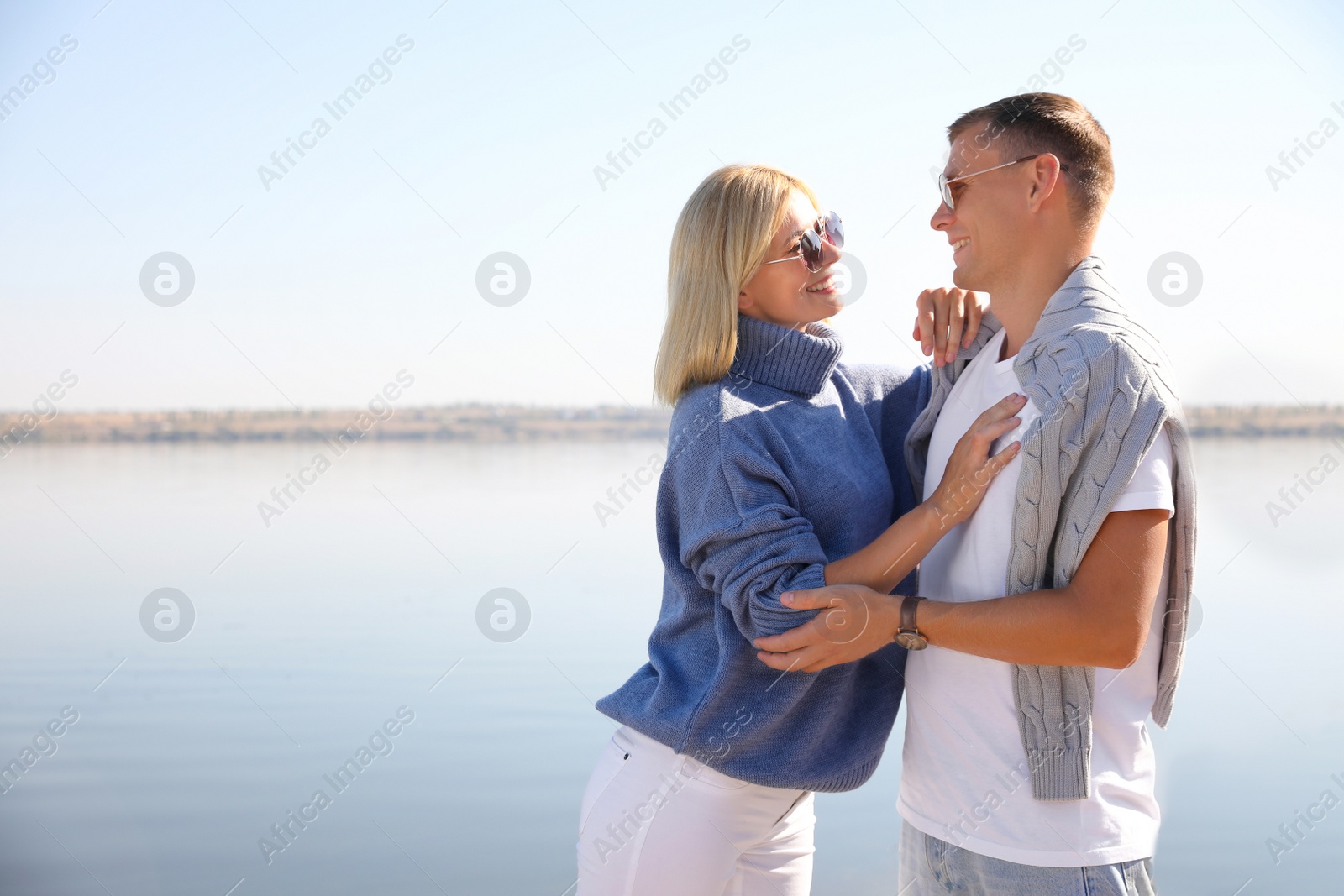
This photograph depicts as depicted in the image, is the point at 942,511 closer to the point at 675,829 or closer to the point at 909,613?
the point at 909,613

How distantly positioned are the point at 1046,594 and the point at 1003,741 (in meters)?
0.28

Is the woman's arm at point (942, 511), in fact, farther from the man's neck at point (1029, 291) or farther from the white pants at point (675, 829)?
the white pants at point (675, 829)

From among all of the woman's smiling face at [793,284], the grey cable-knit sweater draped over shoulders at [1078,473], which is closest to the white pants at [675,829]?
the grey cable-knit sweater draped over shoulders at [1078,473]

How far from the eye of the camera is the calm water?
4453mm

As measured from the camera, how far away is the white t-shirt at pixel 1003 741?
5.36 ft

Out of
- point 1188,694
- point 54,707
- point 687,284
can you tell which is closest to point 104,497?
point 54,707

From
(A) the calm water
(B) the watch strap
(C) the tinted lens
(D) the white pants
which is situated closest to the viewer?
(B) the watch strap

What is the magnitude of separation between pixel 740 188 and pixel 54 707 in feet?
21.5

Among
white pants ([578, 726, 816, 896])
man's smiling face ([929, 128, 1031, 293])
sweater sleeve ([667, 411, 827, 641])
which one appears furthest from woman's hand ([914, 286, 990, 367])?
white pants ([578, 726, 816, 896])

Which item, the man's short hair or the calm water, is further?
the calm water

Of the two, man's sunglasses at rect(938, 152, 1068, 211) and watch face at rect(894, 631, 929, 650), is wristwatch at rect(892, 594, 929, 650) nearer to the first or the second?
watch face at rect(894, 631, 929, 650)

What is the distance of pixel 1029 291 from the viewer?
1.88 m

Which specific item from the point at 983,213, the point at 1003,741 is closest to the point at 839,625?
the point at 1003,741

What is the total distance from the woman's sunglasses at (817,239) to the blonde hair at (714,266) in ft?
0.25
